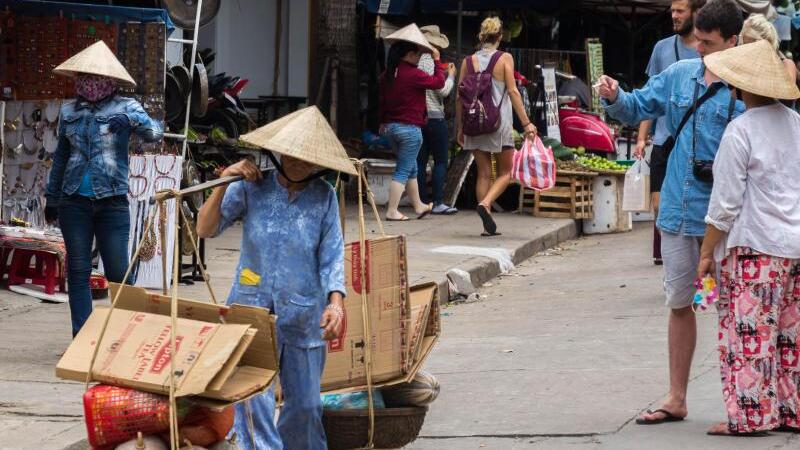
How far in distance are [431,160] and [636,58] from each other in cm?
638

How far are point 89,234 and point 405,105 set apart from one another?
6.34 meters

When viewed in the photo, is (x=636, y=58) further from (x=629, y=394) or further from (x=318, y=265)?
(x=318, y=265)

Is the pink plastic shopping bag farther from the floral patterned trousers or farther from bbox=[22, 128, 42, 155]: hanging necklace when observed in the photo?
the floral patterned trousers

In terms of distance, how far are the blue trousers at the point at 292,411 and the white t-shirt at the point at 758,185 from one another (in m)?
1.92

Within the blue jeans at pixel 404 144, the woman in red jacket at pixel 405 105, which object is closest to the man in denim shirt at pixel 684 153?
the woman in red jacket at pixel 405 105

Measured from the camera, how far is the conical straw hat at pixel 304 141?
5547 millimetres

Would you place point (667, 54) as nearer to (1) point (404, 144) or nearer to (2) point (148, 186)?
(2) point (148, 186)

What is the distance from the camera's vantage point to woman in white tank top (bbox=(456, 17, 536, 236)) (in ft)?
45.0

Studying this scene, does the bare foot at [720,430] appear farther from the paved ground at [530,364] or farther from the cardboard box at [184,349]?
the cardboard box at [184,349]

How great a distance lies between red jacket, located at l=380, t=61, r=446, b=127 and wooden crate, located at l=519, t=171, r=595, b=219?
180 cm

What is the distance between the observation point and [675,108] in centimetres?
695

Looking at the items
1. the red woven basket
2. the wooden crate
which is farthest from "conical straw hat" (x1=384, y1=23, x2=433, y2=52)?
the red woven basket

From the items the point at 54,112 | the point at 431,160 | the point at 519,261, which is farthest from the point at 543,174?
the point at 54,112

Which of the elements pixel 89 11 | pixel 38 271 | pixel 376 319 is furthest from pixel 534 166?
pixel 376 319
